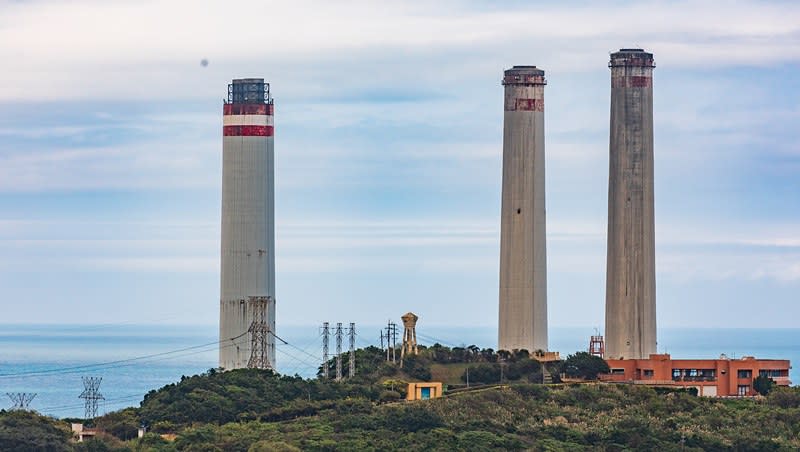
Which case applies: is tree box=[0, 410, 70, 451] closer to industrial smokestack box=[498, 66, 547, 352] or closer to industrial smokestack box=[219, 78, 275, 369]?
industrial smokestack box=[219, 78, 275, 369]

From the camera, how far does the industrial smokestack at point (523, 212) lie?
133 meters

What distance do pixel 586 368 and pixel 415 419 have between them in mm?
23651

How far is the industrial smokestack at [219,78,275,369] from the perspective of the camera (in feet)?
451

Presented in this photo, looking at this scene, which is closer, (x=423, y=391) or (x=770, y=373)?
(x=423, y=391)

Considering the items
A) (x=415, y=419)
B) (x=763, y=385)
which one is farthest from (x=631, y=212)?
(x=415, y=419)

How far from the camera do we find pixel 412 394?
115812 mm

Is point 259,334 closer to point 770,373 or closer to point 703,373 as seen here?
point 703,373

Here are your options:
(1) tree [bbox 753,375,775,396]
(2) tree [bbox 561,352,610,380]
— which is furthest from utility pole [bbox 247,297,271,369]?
(1) tree [bbox 753,375,775,396]

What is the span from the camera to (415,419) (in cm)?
10656

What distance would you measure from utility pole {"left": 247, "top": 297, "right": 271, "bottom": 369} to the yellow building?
17.9 m

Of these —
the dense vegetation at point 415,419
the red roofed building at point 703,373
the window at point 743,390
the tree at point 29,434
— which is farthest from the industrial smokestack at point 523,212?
the tree at point 29,434

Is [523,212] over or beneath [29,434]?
over

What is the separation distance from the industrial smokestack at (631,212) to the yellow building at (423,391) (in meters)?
23.8

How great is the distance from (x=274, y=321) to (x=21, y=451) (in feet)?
154
